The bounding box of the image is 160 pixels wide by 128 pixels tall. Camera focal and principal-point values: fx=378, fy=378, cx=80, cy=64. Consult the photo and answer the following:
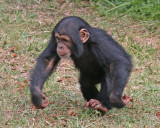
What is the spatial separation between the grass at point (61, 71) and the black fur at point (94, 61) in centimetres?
42

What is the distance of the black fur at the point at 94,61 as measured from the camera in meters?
5.60

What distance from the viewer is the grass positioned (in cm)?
584

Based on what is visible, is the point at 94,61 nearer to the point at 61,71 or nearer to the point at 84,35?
the point at 84,35

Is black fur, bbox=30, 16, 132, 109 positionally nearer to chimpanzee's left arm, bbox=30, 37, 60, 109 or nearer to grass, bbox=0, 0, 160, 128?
chimpanzee's left arm, bbox=30, 37, 60, 109

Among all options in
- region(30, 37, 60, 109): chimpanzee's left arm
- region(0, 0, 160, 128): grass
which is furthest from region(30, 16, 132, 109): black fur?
region(0, 0, 160, 128): grass

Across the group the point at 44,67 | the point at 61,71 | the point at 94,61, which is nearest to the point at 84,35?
the point at 94,61

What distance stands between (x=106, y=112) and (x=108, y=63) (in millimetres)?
813

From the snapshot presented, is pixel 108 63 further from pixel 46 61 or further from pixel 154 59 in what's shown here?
pixel 154 59

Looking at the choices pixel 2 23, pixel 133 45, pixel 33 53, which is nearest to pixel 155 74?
pixel 133 45

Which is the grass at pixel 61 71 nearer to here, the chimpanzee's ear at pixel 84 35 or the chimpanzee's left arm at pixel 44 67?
the chimpanzee's left arm at pixel 44 67

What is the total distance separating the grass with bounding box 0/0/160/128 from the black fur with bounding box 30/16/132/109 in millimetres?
423

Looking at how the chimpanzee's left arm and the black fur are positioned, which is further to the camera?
the chimpanzee's left arm

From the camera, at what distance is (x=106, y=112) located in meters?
6.07

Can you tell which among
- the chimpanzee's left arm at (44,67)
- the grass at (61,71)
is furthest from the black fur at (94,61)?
the grass at (61,71)
